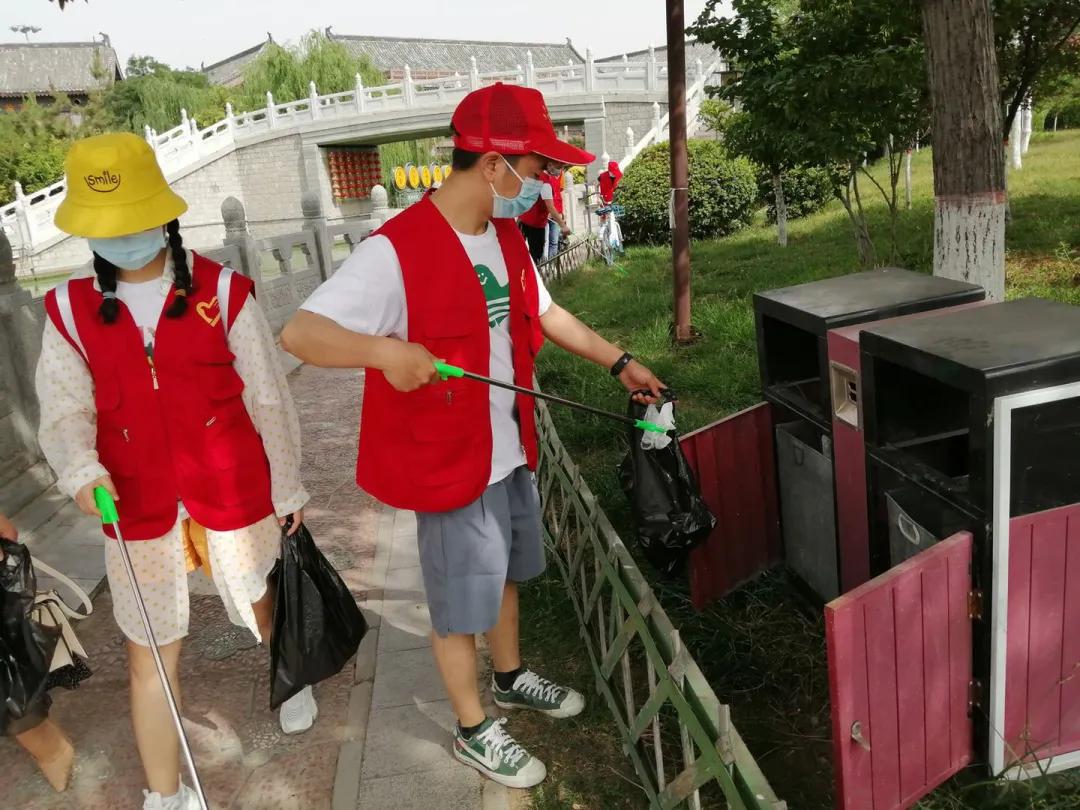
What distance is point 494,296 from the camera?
225 centimetres

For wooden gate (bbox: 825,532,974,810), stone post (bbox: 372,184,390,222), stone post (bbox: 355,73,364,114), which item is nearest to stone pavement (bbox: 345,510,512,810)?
wooden gate (bbox: 825,532,974,810)

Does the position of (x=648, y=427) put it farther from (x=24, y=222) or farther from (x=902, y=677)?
(x=24, y=222)

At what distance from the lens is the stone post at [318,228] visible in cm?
1253

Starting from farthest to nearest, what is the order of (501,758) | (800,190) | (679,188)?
(800,190)
(679,188)
(501,758)

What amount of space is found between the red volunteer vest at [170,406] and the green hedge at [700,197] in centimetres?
1399

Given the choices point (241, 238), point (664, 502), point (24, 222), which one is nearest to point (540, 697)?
point (664, 502)

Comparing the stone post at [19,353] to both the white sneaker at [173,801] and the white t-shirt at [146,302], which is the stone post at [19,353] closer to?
the white sneaker at [173,801]

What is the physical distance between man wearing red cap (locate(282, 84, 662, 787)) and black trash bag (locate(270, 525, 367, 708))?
344 mm

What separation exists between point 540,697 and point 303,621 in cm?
79

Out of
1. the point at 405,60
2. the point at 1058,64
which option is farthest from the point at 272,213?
the point at 1058,64

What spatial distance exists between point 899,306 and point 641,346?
456cm

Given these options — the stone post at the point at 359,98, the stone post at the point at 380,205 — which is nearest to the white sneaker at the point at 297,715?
the stone post at the point at 380,205

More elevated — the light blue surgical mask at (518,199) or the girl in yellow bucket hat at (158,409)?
the light blue surgical mask at (518,199)

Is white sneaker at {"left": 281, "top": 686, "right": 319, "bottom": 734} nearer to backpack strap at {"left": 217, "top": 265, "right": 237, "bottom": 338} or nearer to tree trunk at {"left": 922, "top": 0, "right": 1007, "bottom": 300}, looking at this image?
backpack strap at {"left": 217, "top": 265, "right": 237, "bottom": 338}
